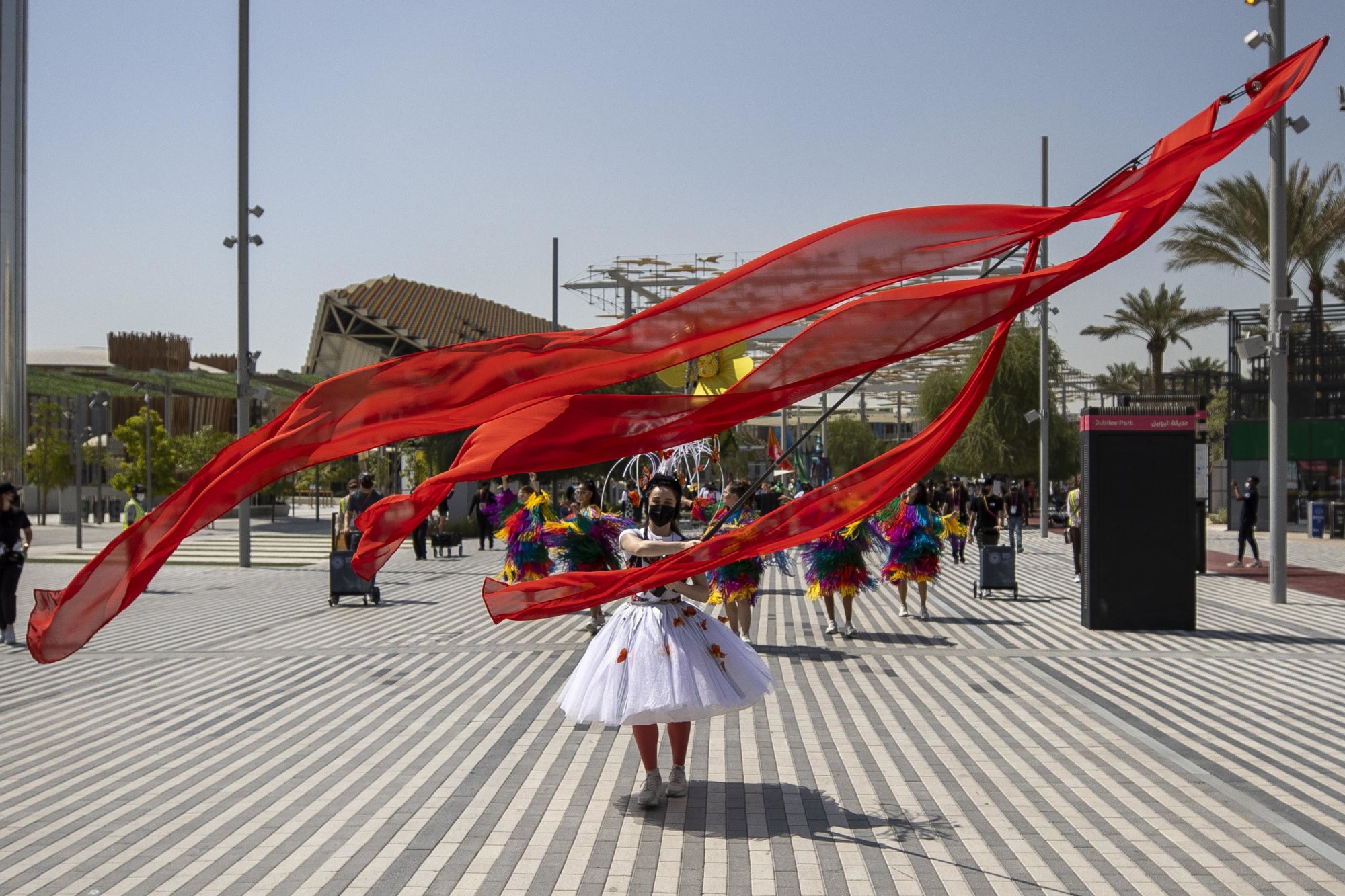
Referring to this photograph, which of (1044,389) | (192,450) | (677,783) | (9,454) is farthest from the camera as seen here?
(192,450)

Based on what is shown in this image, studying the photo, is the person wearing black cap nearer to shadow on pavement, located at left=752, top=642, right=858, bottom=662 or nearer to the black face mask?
shadow on pavement, located at left=752, top=642, right=858, bottom=662

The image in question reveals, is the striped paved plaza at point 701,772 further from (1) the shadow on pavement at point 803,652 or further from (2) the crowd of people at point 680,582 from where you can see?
(2) the crowd of people at point 680,582

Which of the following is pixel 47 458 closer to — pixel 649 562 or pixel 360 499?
pixel 360 499

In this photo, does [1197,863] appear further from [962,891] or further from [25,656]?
[25,656]

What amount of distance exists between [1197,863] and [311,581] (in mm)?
17417

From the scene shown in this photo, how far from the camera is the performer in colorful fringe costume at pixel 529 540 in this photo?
1473cm

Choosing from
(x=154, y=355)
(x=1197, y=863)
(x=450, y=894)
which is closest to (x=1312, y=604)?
(x=1197, y=863)

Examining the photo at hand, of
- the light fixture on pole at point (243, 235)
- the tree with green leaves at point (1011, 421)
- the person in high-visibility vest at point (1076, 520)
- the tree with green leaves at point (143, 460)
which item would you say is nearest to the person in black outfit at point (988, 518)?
the person in high-visibility vest at point (1076, 520)

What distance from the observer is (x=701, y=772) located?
725 cm

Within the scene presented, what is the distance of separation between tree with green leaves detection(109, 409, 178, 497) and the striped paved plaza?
35.2 meters

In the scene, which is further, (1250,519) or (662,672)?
(1250,519)

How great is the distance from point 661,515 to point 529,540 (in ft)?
27.1

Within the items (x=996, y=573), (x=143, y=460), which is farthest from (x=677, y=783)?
(x=143, y=460)

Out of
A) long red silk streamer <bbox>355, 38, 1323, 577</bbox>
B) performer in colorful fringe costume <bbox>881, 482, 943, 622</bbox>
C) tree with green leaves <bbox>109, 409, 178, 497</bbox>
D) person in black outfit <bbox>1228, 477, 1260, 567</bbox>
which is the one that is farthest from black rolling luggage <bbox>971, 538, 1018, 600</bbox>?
tree with green leaves <bbox>109, 409, 178, 497</bbox>
